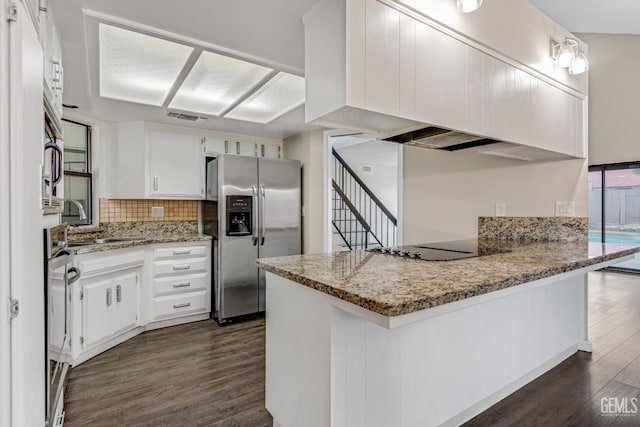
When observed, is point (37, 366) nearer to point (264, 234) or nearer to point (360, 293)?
point (360, 293)

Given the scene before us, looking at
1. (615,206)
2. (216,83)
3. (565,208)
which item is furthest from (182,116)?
(615,206)

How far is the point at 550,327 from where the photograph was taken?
7.57 ft

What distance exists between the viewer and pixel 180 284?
343 cm

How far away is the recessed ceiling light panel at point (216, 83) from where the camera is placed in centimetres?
232

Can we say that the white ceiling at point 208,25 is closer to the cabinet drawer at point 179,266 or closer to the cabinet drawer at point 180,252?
the cabinet drawer at point 180,252

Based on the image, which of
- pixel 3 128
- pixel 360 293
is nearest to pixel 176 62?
pixel 3 128

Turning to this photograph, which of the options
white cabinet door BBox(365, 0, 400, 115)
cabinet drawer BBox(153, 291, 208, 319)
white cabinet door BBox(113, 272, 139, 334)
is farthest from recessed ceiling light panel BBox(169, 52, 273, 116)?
cabinet drawer BBox(153, 291, 208, 319)

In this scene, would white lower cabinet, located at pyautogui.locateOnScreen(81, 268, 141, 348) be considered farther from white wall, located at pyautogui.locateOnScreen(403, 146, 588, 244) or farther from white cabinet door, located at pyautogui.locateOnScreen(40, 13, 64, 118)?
white wall, located at pyautogui.locateOnScreen(403, 146, 588, 244)

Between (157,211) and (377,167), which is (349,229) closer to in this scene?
(377,167)

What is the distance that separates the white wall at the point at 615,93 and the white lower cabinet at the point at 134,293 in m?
6.61

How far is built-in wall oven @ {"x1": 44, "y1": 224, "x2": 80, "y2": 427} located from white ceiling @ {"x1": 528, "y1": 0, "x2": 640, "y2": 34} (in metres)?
4.76

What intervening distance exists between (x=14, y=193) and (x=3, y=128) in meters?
0.17

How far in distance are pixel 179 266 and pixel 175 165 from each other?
112 cm

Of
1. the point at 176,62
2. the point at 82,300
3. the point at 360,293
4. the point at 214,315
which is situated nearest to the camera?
the point at 360,293
